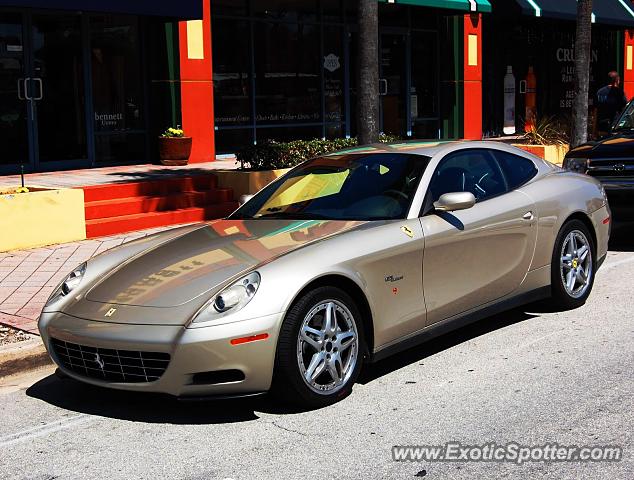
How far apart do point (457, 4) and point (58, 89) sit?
32.2ft

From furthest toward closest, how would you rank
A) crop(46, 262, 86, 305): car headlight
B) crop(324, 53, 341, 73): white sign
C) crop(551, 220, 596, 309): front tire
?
crop(324, 53, 341, 73): white sign, crop(551, 220, 596, 309): front tire, crop(46, 262, 86, 305): car headlight

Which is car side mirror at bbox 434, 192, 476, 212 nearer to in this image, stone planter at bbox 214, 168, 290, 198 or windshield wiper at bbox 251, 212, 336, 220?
windshield wiper at bbox 251, 212, 336, 220

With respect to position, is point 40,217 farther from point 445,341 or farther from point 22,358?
point 445,341

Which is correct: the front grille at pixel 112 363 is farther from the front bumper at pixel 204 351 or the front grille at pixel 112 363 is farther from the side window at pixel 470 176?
the side window at pixel 470 176

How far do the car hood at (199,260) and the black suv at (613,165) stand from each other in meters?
5.50

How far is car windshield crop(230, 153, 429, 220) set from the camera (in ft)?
20.5

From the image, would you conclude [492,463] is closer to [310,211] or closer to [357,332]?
[357,332]

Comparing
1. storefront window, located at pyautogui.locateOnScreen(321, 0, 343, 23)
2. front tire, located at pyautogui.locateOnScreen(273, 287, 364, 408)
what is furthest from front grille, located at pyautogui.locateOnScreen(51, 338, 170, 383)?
storefront window, located at pyautogui.locateOnScreen(321, 0, 343, 23)

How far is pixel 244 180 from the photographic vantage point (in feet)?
44.2

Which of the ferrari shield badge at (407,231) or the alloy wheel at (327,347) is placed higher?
the ferrari shield badge at (407,231)

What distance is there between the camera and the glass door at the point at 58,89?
1505 cm

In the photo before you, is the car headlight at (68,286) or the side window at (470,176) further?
the side window at (470,176)

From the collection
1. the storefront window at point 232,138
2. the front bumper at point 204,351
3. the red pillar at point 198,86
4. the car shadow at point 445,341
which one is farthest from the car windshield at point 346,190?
the storefront window at point 232,138

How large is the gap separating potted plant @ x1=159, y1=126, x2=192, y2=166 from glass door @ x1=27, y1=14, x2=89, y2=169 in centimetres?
135
